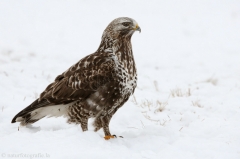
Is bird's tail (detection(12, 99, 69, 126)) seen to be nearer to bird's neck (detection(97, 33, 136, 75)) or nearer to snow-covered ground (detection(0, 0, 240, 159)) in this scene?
snow-covered ground (detection(0, 0, 240, 159))

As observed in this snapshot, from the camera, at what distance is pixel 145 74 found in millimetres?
9750

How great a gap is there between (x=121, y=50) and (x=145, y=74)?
15.5 feet

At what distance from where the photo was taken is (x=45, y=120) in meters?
5.86

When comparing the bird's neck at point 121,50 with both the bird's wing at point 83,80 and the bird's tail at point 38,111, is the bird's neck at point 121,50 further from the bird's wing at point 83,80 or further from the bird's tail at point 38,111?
the bird's tail at point 38,111

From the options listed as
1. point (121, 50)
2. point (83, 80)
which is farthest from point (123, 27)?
point (83, 80)

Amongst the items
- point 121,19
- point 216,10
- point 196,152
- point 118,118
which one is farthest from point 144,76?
point 216,10

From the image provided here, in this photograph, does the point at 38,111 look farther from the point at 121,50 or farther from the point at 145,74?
the point at 145,74

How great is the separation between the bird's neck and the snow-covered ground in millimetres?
864

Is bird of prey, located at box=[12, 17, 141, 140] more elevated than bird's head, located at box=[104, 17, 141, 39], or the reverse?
bird's head, located at box=[104, 17, 141, 39]

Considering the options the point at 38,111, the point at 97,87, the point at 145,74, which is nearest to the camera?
the point at 97,87

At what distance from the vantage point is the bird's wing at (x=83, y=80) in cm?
487

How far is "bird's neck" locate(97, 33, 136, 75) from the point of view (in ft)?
16.4

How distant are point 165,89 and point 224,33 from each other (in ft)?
21.6

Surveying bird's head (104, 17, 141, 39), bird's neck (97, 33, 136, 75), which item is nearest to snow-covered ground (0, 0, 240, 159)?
bird's neck (97, 33, 136, 75)
